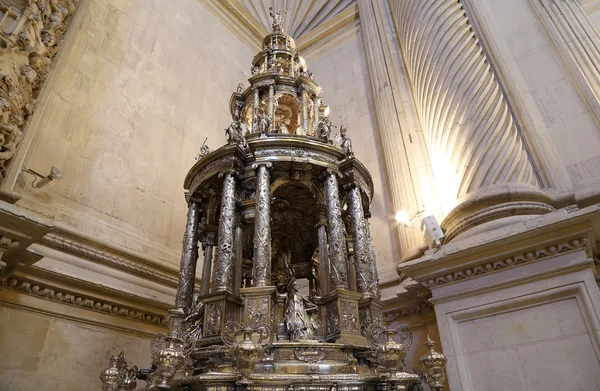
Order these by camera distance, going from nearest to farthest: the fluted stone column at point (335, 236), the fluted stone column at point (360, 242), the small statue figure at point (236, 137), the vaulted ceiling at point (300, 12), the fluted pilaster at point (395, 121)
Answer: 1. the fluted stone column at point (335, 236)
2. the fluted stone column at point (360, 242)
3. the small statue figure at point (236, 137)
4. the fluted pilaster at point (395, 121)
5. the vaulted ceiling at point (300, 12)

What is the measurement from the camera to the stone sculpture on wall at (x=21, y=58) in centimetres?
407

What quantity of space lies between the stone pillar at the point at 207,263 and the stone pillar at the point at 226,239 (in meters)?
0.72

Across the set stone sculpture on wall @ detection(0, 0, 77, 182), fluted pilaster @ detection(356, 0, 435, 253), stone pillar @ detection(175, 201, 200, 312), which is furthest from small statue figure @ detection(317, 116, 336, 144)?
stone sculpture on wall @ detection(0, 0, 77, 182)

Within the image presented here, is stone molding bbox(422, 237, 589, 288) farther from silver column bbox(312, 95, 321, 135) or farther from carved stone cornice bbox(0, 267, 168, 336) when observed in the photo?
carved stone cornice bbox(0, 267, 168, 336)

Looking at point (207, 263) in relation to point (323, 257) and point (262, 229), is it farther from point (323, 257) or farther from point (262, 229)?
point (323, 257)

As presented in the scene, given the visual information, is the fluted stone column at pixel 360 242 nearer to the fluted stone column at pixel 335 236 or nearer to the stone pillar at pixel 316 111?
the fluted stone column at pixel 335 236

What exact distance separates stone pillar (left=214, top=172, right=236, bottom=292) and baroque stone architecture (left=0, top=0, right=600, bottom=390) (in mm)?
19

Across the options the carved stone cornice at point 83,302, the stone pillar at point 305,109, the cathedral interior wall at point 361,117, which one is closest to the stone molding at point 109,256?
the carved stone cornice at point 83,302

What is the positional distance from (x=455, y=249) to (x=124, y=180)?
4.44 m

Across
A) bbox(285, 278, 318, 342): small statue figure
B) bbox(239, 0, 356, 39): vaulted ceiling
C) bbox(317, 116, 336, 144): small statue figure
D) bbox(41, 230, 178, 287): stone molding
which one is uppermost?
bbox(239, 0, 356, 39): vaulted ceiling

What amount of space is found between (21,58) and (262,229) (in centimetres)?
335

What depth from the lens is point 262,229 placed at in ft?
12.1

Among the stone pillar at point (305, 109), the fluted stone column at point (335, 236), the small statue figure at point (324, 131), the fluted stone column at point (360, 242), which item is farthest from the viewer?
the stone pillar at point (305, 109)

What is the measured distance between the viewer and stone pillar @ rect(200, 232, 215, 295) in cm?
422
